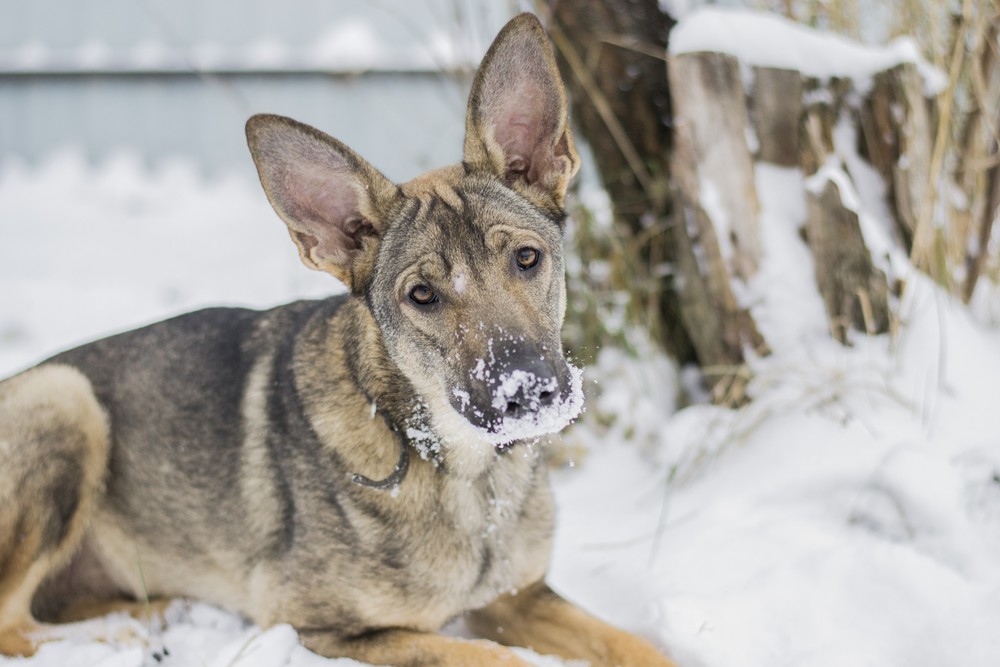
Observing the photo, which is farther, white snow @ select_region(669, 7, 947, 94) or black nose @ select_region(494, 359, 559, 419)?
white snow @ select_region(669, 7, 947, 94)

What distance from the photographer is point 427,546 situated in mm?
2666

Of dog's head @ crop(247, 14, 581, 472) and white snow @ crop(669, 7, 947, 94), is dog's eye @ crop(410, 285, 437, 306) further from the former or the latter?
white snow @ crop(669, 7, 947, 94)

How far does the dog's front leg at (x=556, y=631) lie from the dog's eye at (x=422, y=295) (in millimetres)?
1092

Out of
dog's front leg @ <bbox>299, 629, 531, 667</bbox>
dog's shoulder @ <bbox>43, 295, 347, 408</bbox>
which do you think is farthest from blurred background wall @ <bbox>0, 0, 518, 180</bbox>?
dog's front leg @ <bbox>299, 629, 531, 667</bbox>

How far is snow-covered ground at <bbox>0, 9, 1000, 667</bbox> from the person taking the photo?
8.73ft

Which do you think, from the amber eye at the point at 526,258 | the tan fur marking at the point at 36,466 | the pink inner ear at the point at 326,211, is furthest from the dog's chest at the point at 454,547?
the tan fur marking at the point at 36,466

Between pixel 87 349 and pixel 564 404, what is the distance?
7.01 feet

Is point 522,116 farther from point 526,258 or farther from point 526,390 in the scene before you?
point 526,390

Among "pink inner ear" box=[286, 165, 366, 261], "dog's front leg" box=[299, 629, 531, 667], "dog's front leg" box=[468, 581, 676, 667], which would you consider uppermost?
"pink inner ear" box=[286, 165, 366, 261]

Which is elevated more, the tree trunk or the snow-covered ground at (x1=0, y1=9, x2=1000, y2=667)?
the tree trunk

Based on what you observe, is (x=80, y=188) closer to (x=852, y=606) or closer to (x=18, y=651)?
(x=18, y=651)

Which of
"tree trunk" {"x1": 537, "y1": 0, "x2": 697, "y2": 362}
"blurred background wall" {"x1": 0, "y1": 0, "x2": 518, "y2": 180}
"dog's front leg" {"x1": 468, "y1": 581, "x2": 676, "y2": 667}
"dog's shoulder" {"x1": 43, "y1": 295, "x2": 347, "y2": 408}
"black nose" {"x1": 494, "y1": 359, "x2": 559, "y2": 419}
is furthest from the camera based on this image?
"blurred background wall" {"x1": 0, "y1": 0, "x2": 518, "y2": 180}

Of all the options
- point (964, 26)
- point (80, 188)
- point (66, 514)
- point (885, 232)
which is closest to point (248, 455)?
point (66, 514)

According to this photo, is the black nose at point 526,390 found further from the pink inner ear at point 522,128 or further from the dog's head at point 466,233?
the pink inner ear at point 522,128
